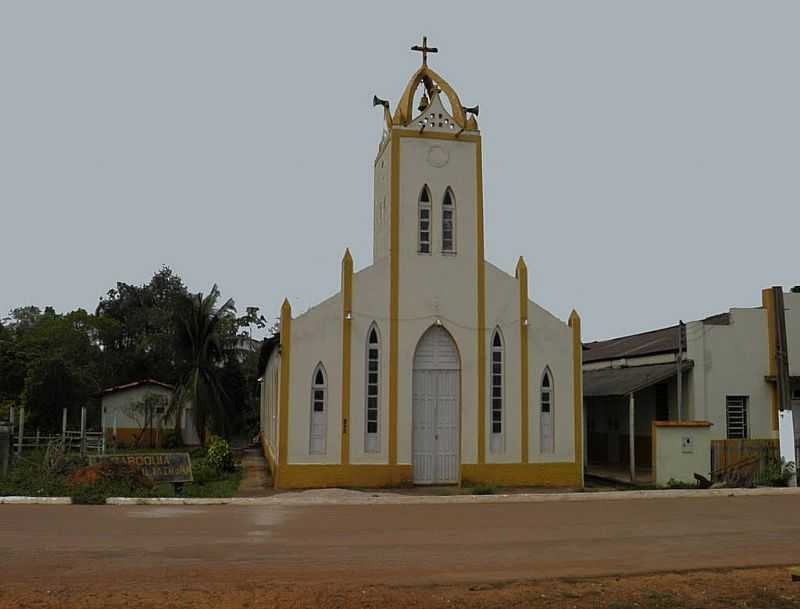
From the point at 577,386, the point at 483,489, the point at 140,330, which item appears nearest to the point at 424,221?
the point at 577,386

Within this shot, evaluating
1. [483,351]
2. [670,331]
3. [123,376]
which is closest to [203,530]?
[483,351]

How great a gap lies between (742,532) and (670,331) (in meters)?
16.5

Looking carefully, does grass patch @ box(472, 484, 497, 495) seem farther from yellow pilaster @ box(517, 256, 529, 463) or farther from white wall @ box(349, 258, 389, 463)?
white wall @ box(349, 258, 389, 463)


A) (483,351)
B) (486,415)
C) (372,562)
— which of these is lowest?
(372,562)

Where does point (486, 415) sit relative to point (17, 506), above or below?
above

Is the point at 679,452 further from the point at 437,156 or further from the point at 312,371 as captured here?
the point at 437,156

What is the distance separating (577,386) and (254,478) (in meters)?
8.39

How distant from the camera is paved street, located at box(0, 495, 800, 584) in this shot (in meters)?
8.59

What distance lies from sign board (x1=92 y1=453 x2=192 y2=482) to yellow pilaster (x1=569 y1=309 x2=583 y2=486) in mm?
8583

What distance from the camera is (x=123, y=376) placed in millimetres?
47594

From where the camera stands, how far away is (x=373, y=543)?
1027 cm

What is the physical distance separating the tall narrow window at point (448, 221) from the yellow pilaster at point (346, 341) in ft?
7.52

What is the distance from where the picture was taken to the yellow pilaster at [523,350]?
18438 millimetres

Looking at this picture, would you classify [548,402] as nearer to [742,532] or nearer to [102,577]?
[742,532]
